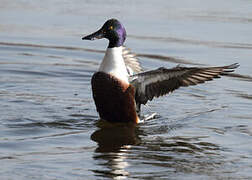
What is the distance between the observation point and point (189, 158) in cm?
699

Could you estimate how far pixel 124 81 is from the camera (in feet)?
26.7

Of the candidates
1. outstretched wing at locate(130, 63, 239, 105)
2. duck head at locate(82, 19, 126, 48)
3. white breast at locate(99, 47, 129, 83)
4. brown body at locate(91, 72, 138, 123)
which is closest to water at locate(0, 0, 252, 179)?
brown body at locate(91, 72, 138, 123)

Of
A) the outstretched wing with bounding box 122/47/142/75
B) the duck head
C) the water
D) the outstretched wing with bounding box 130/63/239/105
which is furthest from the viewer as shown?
the outstretched wing with bounding box 122/47/142/75

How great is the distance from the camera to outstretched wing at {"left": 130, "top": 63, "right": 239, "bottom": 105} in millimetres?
8039

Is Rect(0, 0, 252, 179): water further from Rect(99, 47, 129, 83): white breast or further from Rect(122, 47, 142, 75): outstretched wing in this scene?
Rect(99, 47, 129, 83): white breast

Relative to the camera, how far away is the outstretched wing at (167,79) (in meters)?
8.04

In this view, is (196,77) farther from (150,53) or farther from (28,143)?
(150,53)

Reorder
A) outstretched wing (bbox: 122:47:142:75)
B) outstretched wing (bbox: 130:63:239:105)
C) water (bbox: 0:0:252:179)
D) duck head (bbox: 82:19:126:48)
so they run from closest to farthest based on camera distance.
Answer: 1. water (bbox: 0:0:252:179)
2. outstretched wing (bbox: 130:63:239:105)
3. duck head (bbox: 82:19:126:48)
4. outstretched wing (bbox: 122:47:142:75)

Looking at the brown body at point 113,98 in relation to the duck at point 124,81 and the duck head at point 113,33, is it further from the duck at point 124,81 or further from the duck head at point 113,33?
the duck head at point 113,33

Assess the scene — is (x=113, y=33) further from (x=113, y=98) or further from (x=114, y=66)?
(x=113, y=98)

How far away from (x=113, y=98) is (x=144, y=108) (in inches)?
54.3

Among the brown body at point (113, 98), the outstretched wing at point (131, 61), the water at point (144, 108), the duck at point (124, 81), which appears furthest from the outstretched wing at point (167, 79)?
the outstretched wing at point (131, 61)

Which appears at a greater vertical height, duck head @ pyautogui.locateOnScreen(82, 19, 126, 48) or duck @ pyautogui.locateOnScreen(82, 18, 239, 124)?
duck head @ pyautogui.locateOnScreen(82, 19, 126, 48)

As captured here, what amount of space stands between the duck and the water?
213 millimetres
